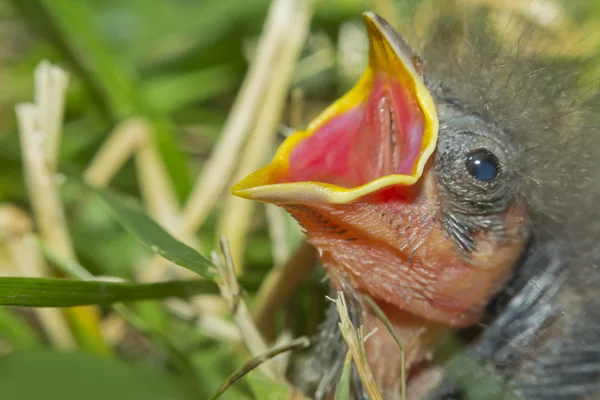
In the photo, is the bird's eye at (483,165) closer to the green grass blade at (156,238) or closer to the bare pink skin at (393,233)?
the bare pink skin at (393,233)

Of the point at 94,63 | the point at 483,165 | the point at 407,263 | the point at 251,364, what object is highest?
the point at 94,63

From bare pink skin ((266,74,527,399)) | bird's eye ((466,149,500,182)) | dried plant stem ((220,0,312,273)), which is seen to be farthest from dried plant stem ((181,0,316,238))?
bird's eye ((466,149,500,182))

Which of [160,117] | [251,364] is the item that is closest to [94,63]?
[160,117]

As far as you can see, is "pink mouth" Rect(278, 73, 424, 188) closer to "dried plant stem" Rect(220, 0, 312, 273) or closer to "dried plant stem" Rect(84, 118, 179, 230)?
"dried plant stem" Rect(220, 0, 312, 273)

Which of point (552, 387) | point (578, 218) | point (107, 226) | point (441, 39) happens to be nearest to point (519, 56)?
point (441, 39)

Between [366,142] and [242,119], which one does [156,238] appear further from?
[242,119]

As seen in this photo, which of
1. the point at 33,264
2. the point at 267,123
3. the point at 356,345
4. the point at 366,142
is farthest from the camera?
the point at 267,123

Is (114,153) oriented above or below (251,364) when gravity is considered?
above
